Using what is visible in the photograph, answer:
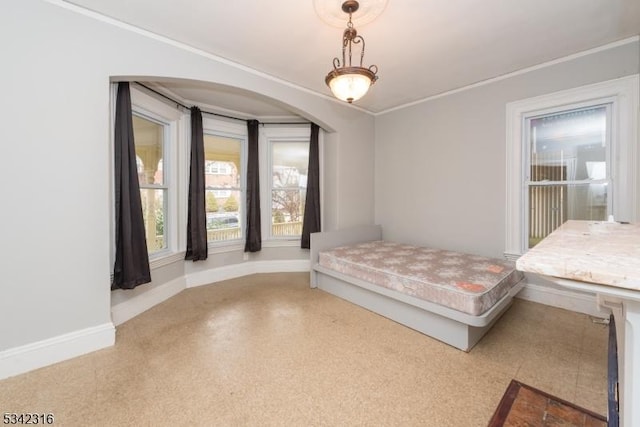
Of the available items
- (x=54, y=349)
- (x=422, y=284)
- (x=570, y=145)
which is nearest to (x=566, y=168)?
(x=570, y=145)

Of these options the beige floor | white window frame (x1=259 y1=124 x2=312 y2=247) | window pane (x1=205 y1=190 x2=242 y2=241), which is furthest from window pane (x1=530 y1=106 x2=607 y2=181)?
window pane (x1=205 y1=190 x2=242 y2=241)

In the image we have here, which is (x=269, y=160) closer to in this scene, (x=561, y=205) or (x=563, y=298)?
(x=561, y=205)

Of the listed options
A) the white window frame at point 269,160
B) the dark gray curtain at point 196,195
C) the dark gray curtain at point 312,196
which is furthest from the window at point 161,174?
the dark gray curtain at point 312,196

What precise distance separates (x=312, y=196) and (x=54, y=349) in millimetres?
3072

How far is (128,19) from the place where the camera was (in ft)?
6.86

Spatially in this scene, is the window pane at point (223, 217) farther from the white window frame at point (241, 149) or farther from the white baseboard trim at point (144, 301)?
the white baseboard trim at point (144, 301)

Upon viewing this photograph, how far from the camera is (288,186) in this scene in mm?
4297

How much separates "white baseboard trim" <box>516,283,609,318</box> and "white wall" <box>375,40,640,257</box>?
0.51m

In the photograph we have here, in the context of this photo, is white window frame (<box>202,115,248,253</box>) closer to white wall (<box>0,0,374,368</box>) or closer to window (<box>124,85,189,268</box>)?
window (<box>124,85,189,268</box>)

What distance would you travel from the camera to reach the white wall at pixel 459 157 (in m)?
2.69

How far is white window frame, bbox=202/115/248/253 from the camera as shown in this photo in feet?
12.2

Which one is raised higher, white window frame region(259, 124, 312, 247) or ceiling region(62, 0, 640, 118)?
ceiling region(62, 0, 640, 118)

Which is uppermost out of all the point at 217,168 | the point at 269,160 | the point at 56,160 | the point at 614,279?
the point at 269,160

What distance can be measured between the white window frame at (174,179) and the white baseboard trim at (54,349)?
105 cm
